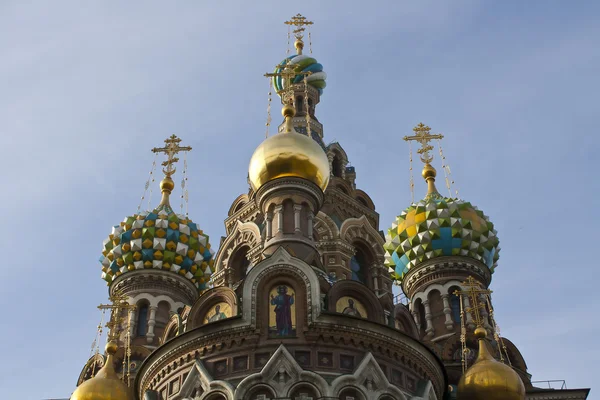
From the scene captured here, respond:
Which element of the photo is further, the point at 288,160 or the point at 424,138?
the point at 424,138

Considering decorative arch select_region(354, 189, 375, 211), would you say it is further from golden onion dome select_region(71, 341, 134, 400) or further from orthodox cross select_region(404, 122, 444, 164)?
golden onion dome select_region(71, 341, 134, 400)

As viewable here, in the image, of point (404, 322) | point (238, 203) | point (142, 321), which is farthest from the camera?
point (238, 203)

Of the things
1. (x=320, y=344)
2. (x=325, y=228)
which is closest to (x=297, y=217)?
(x=320, y=344)

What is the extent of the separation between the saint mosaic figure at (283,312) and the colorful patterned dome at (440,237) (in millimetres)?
6794

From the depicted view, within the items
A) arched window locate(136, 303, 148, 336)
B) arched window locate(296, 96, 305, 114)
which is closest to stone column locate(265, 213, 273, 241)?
arched window locate(136, 303, 148, 336)

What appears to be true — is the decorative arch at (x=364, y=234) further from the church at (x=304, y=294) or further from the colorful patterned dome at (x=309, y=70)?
the colorful patterned dome at (x=309, y=70)

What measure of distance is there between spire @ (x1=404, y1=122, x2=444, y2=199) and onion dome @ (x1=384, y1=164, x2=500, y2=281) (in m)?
1.35

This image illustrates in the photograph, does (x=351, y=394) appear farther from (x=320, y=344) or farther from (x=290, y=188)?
(x=290, y=188)

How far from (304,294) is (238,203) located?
834cm

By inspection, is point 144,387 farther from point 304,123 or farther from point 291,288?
point 304,123

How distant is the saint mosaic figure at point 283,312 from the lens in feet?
37.9

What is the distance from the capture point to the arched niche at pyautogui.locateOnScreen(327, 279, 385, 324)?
39.6 ft

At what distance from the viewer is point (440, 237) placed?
18.2 m

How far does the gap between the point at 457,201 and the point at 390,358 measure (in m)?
7.71
